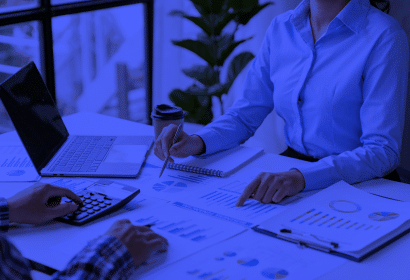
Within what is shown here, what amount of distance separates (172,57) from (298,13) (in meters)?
1.81

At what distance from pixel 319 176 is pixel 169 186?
1.29 ft

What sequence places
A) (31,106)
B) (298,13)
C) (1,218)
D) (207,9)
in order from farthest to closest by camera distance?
1. (207,9)
2. (298,13)
3. (31,106)
4. (1,218)

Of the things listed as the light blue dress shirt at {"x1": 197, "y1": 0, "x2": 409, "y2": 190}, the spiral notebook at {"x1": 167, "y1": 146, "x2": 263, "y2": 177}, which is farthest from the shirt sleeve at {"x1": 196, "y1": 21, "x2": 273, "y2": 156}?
the spiral notebook at {"x1": 167, "y1": 146, "x2": 263, "y2": 177}

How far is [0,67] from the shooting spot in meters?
2.68

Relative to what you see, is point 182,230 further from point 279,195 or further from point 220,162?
point 220,162

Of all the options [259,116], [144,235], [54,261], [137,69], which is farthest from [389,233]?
[137,69]

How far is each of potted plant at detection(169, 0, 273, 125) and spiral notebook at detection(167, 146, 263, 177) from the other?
1259 millimetres

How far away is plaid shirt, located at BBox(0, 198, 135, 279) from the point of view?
2.39 feet

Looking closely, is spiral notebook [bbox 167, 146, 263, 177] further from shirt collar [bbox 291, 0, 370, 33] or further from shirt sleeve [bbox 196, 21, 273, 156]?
shirt collar [bbox 291, 0, 370, 33]

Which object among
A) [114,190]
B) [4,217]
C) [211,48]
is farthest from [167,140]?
[211,48]

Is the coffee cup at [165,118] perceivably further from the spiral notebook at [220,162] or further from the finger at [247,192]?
the finger at [247,192]

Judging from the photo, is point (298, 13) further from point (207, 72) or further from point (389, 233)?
point (207, 72)

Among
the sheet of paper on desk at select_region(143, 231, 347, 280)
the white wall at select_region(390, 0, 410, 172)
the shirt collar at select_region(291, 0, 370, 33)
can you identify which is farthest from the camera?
the white wall at select_region(390, 0, 410, 172)

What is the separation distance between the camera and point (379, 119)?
1.32 metres
